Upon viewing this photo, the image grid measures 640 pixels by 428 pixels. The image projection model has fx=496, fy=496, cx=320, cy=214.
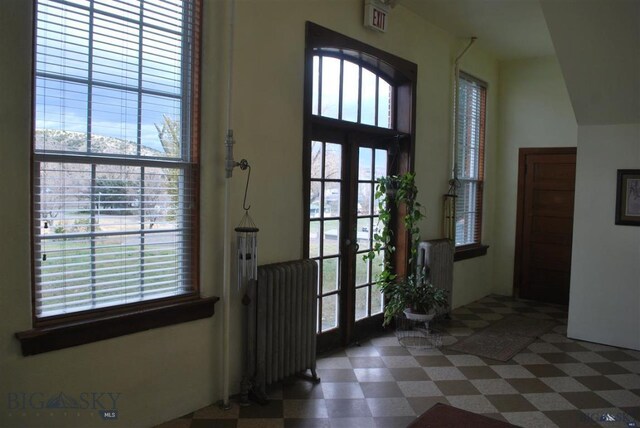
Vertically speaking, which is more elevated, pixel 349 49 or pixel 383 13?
pixel 383 13

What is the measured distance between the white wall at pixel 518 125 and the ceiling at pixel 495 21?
0.32 m

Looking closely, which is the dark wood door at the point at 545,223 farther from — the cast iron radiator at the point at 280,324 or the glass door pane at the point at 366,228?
the cast iron radiator at the point at 280,324

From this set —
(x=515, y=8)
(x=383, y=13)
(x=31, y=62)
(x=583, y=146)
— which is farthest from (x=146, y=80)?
(x=583, y=146)

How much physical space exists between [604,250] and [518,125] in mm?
2439

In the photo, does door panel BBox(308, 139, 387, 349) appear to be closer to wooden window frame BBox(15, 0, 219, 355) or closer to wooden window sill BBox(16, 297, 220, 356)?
wooden window frame BBox(15, 0, 219, 355)

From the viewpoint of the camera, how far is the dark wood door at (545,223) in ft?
21.0

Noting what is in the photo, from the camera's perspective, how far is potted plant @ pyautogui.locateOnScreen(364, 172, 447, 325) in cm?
463

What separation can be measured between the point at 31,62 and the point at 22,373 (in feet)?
5.02

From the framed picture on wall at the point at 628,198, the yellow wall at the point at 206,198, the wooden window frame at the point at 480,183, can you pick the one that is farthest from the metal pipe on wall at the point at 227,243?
the wooden window frame at the point at 480,183

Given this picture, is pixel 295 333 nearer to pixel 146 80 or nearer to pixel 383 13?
pixel 146 80

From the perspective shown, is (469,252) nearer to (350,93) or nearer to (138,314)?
(350,93)

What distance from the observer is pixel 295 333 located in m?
3.64

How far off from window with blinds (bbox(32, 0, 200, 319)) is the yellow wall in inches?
4.2

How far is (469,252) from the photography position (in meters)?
6.29
